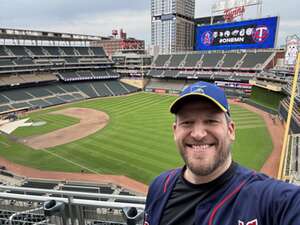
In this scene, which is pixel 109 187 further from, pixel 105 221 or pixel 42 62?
pixel 42 62

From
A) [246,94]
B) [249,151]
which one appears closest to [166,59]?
[246,94]

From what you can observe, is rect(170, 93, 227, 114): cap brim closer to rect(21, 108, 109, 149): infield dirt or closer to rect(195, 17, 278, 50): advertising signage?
rect(21, 108, 109, 149): infield dirt

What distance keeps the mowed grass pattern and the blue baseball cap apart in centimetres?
1638

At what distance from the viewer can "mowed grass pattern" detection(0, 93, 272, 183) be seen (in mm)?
19766

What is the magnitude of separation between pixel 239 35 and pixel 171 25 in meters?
74.9

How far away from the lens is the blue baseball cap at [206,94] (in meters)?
2.07

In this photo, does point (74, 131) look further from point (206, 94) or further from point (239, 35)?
point (239, 35)

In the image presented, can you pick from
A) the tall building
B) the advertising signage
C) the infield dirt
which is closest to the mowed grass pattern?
the infield dirt

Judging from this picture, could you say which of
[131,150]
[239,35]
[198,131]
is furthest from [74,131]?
[239,35]

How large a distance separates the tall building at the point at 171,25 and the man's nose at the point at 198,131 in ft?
399

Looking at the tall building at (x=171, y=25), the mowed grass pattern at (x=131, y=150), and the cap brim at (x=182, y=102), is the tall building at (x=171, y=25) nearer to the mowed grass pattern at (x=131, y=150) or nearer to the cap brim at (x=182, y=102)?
the mowed grass pattern at (x=131, y=150)

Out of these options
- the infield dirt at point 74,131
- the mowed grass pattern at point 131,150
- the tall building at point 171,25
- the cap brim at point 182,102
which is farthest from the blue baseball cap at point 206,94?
the tall building at point 171,25

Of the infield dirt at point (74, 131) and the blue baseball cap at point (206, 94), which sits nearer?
the blue baseball cap at point (206, 94)

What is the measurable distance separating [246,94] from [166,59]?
29229mm
